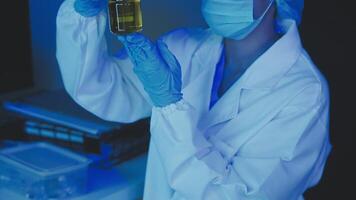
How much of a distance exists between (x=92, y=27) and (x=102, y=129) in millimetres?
326

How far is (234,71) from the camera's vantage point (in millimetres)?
1271

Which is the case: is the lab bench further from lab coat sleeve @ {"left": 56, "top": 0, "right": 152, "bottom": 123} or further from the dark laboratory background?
the dark laboratory background

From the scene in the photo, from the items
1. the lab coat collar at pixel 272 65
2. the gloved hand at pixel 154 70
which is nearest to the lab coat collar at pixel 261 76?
the lab coat collar at pixel 272 65

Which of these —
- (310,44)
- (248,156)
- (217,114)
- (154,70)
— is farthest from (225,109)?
(310,44)

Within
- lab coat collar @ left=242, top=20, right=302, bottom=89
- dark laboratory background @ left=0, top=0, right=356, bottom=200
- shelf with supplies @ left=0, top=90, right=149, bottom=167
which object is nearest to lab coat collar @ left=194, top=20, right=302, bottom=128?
lab coat collar @ left=242, top=20, right=302, bottom=89

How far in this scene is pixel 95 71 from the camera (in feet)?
3.86

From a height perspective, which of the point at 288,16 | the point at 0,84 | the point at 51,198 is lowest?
the point at 51,198

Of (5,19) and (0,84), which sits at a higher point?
(5,19)

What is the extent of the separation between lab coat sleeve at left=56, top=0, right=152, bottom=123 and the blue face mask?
25cm

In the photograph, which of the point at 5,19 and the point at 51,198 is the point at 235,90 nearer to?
the point at 51,198

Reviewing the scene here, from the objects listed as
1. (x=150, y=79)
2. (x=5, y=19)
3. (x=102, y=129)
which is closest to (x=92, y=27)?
(x=150, y=79)

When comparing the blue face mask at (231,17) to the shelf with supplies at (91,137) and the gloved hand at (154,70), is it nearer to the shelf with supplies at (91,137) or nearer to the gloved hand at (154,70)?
the gloved hand at (154,70)

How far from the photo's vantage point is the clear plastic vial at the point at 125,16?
0.92 meters

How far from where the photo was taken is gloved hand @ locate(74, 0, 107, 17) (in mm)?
1085
